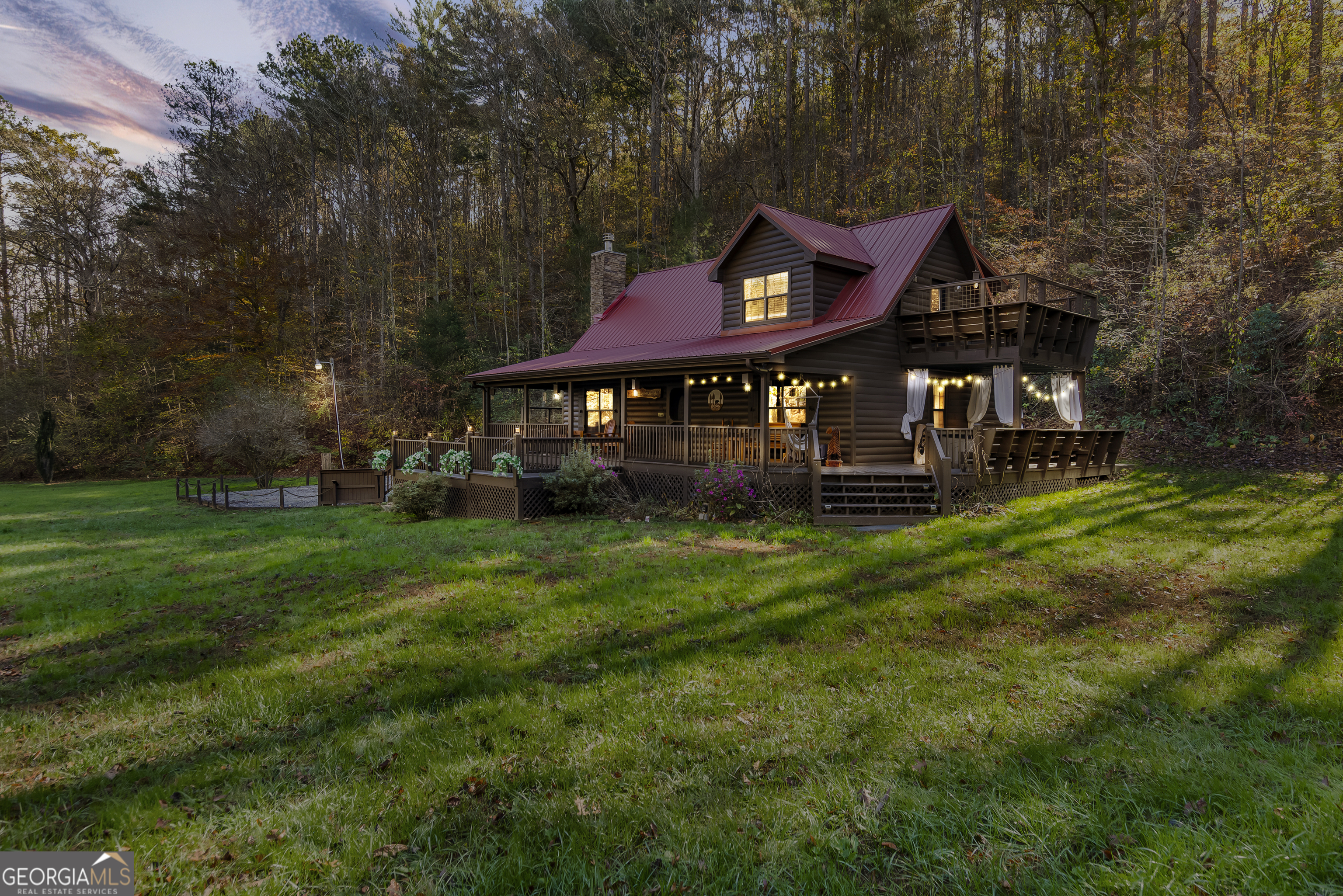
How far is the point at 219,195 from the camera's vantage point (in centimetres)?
3338

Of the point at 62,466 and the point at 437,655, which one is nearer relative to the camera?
the point at 437,655

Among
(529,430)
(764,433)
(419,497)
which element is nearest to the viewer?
(764,433)

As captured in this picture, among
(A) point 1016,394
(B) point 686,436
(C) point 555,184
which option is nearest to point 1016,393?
(A) point 1016,394

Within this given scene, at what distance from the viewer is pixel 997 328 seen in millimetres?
15031

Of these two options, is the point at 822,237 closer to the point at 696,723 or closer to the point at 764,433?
the point at 764,433

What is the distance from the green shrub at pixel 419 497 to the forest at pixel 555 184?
578 inches

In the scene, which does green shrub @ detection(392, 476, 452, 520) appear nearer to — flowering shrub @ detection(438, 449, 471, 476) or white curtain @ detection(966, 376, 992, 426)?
flowering shrub @ detection(438, 449, 471, 476)

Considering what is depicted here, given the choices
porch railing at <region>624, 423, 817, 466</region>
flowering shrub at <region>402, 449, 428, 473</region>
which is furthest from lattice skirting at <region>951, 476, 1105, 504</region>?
flowering shrub at <region>402, 449, 428, 473</region>

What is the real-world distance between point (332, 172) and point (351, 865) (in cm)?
4096

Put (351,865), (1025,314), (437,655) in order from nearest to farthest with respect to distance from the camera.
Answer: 1. (351,865)
2. (437,655)
3. (1025,314)

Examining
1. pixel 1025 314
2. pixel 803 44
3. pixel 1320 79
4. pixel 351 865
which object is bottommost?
pixel 351 865

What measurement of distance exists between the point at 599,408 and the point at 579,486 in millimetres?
8199

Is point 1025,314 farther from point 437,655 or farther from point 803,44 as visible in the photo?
point 803,44

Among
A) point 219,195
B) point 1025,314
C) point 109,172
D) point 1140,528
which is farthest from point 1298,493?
point 109,172
